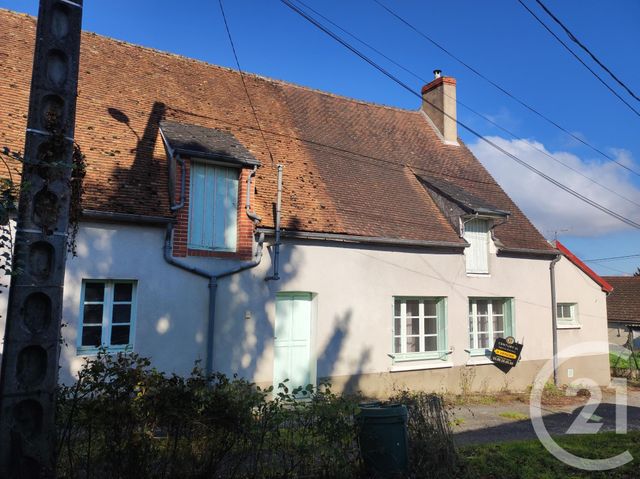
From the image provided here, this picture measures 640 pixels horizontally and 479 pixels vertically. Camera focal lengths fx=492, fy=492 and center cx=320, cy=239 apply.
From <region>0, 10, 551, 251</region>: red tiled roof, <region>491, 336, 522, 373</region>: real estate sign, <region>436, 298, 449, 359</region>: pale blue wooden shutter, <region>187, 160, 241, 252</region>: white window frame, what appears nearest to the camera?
<region>187, 160, 241, 252</region>: white window frame

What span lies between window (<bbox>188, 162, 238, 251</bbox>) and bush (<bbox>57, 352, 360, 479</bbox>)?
4799 mm

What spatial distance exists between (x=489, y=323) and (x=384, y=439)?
8545 mm

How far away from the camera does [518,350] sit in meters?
12.6

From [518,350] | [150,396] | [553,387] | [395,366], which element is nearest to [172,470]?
[150,396]

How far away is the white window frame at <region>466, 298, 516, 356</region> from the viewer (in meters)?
12.7

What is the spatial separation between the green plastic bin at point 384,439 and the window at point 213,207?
5.02 meters

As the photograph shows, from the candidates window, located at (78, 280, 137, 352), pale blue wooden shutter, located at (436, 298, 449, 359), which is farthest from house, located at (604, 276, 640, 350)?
window, located at (78, 280, 137, 352)

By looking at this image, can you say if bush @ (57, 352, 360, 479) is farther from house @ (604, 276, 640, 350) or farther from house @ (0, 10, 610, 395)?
house @ (604, 276, 640, 350)

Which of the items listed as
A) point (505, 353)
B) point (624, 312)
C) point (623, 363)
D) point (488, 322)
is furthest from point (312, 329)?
point (624, 312)

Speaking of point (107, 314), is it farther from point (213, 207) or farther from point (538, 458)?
point (538, 458)

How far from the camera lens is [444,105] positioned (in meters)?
16.8

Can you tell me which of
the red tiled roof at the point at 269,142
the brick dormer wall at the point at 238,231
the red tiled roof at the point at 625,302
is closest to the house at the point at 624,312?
the red tiled roof at the point at 625,302

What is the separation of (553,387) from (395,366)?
5391 mm

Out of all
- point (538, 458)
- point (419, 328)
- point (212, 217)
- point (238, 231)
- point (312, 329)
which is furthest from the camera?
point (419, 328)
